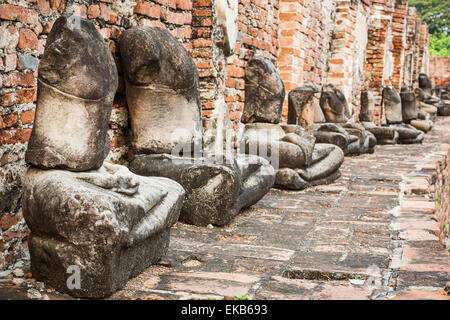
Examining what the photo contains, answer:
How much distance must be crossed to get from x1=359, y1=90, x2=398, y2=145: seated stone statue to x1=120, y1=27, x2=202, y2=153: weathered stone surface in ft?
22.1

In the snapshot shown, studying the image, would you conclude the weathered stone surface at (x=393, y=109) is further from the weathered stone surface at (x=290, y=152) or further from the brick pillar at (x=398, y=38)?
the weathered stone surface at (x=290, y=152)

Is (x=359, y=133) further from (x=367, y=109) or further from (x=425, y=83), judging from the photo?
(x=425, y=83)

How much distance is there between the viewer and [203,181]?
3631 mm

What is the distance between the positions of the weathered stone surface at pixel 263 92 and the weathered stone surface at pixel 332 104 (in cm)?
259

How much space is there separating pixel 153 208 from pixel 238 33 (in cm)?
352

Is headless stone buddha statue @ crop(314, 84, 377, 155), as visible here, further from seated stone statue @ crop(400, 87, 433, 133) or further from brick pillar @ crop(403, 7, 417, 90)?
brick pillar @ crop(403, 7, 417, 90)

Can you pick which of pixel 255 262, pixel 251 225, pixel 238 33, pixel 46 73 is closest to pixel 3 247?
pixel 46 73

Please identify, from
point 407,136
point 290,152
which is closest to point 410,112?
point 407,136

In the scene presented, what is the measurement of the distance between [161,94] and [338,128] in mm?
4237

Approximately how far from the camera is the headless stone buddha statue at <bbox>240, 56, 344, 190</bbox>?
205 inches

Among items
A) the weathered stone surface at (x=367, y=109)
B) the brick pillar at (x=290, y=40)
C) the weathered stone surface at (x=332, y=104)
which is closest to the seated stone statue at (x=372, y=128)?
the weathered stone surface at (x=367, y=109)

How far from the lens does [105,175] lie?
252 cm

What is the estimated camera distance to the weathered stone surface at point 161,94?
3.59 m
